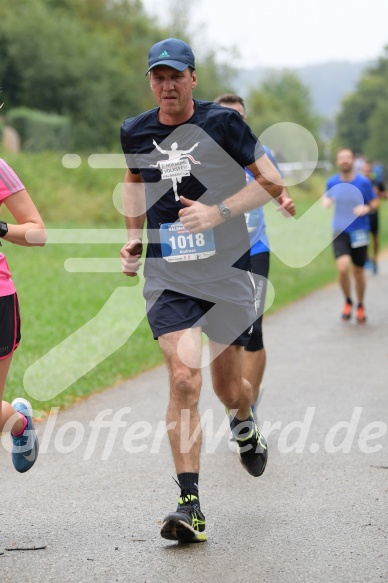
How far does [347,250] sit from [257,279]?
6.38 metres

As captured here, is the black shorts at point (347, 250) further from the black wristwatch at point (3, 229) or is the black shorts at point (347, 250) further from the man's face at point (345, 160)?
the black wristwatch at point (3, 229)

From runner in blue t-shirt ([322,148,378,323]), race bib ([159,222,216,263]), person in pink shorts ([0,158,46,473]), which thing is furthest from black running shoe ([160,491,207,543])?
runner in blue t-shirt ([322,148,378,323])

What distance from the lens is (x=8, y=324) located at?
187 inches

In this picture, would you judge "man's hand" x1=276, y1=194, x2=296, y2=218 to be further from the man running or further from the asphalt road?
the asphalt road

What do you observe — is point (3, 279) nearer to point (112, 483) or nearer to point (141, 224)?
point (141, 224)

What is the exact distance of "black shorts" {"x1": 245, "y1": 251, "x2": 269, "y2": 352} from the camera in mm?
7242

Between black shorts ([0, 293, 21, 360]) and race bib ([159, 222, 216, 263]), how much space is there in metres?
0.82

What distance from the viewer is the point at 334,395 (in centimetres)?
863

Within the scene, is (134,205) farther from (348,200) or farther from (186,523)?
(348,200)

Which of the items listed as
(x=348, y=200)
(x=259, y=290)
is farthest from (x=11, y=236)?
(x=348, y=200)

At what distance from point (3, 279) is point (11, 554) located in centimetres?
116

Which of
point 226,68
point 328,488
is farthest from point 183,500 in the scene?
point 226,68

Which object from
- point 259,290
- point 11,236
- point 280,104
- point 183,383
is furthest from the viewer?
point 280,104

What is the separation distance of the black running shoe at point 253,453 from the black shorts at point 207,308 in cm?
65
